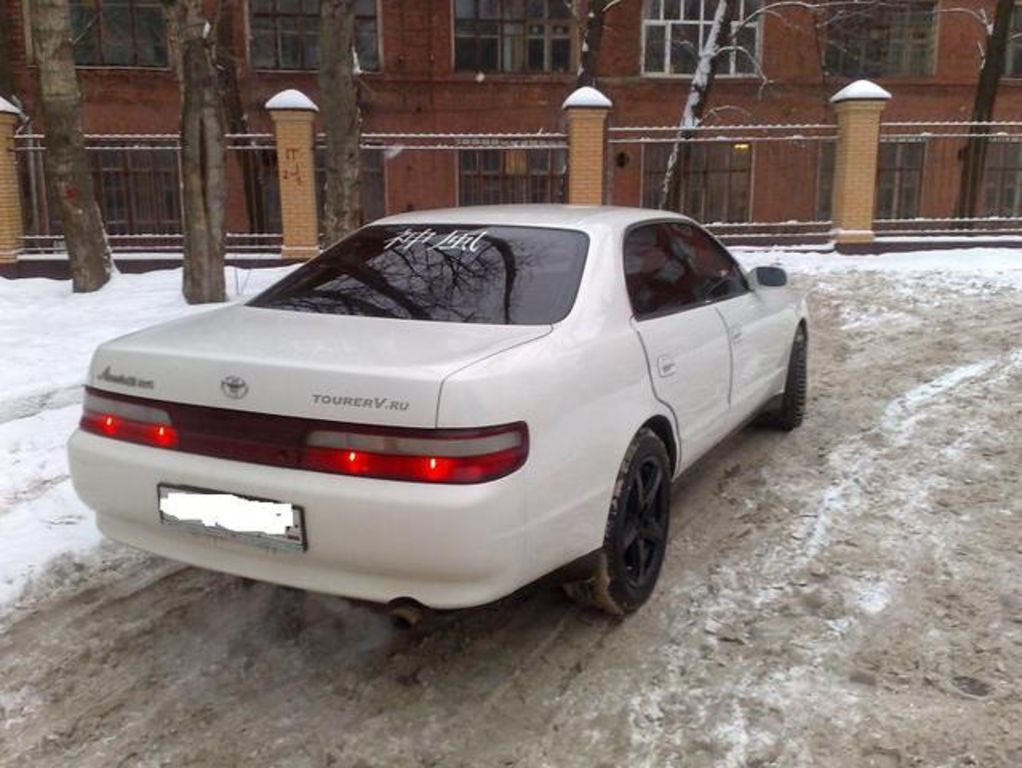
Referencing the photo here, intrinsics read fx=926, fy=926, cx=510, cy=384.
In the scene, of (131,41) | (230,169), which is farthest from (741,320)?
(131,41)

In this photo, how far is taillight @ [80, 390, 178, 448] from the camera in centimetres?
295

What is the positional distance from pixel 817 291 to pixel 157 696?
29.2 feet

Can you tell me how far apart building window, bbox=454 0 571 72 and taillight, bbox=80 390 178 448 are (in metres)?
21.2

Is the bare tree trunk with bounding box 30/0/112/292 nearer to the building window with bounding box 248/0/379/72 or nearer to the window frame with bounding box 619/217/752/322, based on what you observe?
the window frame with bounding box 619/217/752/322

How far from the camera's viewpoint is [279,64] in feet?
73.7

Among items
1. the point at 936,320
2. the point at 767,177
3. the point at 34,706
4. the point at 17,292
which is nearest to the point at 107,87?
the point at 17,292

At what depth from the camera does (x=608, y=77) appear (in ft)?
75.6

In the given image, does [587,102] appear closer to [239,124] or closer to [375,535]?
[239,124]

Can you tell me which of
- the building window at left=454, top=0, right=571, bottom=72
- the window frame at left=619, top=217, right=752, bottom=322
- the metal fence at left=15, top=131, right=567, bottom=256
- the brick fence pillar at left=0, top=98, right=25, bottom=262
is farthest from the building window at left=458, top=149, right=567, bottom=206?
the window frame at left=619, top=217, right=752, bottom=322

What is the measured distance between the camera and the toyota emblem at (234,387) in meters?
2.80

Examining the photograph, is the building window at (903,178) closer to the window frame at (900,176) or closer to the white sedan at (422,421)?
the window frame at (900,176)

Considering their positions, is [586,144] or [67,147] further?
[586,144]

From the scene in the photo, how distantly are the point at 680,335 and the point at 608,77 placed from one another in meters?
20.7

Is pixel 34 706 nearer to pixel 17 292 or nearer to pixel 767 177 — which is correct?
pixel 17 292
